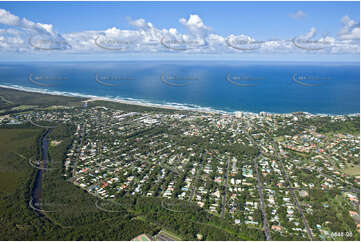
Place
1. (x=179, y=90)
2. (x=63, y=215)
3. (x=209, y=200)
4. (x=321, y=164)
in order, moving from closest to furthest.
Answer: (x=63, y=215)
(x=209, y=200)
(x=321, y=164)
(x=179, y=90)

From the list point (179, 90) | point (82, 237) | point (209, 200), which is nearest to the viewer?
point (82, 237)

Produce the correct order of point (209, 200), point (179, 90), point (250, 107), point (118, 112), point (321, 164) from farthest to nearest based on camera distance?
point (179, 90), point (250, 107), point (118, 112), point (321, 164), point (209, 200)

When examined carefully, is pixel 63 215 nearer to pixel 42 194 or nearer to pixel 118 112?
pixel 42 194

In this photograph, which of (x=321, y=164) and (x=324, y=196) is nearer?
(x=324, y=196)

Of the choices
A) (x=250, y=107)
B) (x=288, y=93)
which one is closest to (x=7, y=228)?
(x=250, y=107)

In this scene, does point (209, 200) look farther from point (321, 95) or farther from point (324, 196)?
point (321, 95)

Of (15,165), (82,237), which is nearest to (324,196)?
(82,237)

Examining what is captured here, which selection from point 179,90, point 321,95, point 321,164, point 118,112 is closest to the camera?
point 321,164

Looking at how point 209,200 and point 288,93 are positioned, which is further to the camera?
point 288,93
